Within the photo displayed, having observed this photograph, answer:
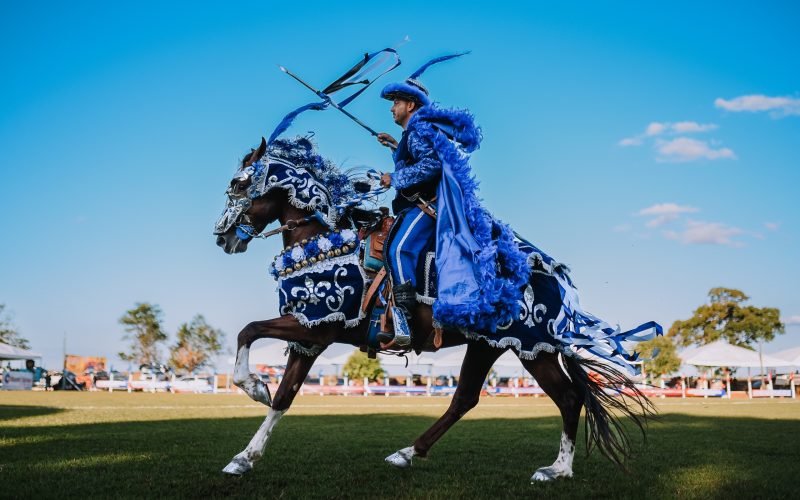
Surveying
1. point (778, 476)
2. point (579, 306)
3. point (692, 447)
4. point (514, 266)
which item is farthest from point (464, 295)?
point (692, 447)

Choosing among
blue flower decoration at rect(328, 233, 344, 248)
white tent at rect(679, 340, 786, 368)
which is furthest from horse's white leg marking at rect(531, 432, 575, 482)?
white tent at rect(679, 340, 786, 368)

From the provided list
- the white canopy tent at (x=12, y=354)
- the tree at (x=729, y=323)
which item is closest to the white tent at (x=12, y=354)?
the white canopy tent at (x=12, y=354)

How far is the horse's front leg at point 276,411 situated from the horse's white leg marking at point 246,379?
0.17 meters

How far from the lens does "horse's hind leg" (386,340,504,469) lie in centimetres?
679

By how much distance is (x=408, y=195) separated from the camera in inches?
258

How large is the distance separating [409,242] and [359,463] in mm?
2564

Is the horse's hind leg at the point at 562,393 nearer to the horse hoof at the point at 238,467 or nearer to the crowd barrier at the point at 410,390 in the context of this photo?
the horse hoof at the point at 238,467

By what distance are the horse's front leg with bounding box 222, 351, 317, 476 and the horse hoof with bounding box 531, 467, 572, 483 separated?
2.25 metres

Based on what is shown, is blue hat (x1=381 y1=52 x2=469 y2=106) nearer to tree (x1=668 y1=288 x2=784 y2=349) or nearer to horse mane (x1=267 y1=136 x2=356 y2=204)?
horse mane (x1=267 y1=136 x2=356 y2=204)

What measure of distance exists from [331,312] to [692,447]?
5.81 metres

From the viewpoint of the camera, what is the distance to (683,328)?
217ft

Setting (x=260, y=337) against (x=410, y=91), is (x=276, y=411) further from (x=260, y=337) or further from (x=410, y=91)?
(x=410, y=91)

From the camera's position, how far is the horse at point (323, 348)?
6.05 meters

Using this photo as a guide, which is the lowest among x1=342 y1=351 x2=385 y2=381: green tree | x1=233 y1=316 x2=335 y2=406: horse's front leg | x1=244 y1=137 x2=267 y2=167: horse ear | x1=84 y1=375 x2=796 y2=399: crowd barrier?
x1=84 y1=375 x2=796 y2=399: crowd barrier
